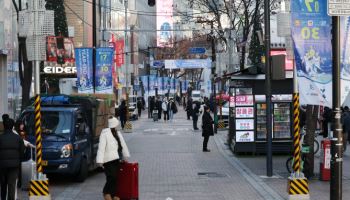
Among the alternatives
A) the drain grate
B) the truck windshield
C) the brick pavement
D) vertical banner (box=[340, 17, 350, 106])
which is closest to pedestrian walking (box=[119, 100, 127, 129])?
the brick pavement

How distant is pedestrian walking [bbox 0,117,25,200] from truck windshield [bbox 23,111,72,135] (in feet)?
14.1

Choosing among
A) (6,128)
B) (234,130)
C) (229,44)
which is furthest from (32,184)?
(229,44)

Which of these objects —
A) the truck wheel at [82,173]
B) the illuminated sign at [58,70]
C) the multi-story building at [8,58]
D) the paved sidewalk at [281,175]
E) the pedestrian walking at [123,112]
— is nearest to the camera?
the paved sidewalk at [281,175]

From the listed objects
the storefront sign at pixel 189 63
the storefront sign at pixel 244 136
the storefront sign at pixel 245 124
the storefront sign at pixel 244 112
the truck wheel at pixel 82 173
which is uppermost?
the storefront sign at pixel 189 63

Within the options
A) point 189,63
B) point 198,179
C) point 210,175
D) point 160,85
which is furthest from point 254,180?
A: point 160,85

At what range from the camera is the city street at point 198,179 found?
1471cm

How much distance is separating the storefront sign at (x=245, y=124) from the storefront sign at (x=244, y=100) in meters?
0.58

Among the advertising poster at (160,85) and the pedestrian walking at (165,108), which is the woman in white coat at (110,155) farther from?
the advertising poster at (160,85)

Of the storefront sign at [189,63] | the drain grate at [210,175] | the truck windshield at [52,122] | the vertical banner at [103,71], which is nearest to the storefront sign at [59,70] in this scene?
the vertical banner at [103,71]

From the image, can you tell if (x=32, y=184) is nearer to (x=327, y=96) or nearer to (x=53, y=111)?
(x=53, y=111)

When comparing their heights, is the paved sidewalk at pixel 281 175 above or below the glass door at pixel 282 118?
below

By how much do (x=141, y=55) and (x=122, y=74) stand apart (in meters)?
36.6

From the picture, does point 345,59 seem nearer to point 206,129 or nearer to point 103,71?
point 206,129

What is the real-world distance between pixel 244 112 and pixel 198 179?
683 cm
